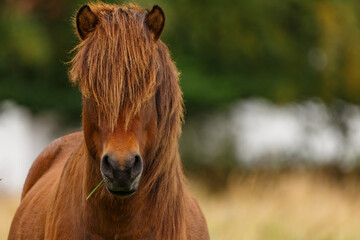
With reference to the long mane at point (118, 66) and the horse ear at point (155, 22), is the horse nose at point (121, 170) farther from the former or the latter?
the horse ear at point (155, 22)

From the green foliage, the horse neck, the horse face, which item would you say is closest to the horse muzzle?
the horse face

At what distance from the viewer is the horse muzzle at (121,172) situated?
307cm

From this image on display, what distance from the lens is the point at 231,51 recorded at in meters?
15.5

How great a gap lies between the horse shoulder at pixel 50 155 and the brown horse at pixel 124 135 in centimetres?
134

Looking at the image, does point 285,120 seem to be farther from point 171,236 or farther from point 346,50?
point 171,236

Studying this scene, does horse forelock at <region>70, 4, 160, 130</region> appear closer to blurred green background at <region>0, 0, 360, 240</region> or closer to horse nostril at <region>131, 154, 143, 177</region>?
horse nostril at <region>131, 154, 143, 177</region>

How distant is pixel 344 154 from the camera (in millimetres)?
16984

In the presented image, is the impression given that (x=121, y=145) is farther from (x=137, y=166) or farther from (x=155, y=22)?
(x=155, y=22)

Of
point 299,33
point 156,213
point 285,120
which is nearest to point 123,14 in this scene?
point 156,213

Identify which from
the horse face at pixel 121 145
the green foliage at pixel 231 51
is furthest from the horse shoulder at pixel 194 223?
the green foliage at pixel 231 51

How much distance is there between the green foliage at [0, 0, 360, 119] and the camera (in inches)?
568

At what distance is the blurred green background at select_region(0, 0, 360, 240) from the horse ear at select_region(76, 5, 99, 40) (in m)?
9.38

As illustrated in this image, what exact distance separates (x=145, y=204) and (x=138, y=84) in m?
0.69

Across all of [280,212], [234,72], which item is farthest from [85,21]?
[234,72]
